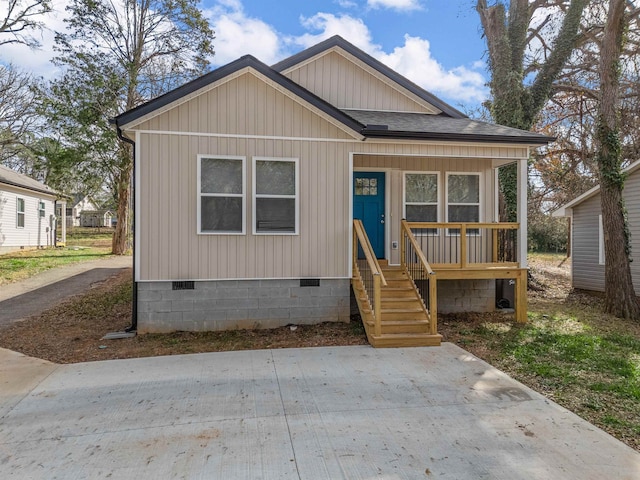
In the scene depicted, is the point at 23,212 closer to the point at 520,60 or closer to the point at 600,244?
the point at 520,60

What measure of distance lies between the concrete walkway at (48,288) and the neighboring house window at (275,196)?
521 cm

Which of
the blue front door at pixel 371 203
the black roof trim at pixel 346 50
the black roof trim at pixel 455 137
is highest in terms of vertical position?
the black roof trim at pixel 346 50

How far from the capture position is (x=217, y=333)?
670cm

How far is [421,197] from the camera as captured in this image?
8.40 metres

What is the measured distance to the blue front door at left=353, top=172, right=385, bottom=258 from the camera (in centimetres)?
826

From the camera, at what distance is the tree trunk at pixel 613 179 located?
360 inches

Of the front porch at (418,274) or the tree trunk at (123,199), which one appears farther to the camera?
the tree trunk at (123,199)

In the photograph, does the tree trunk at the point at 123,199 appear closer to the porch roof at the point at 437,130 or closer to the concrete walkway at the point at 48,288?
the concrete walkway at the point at 48,288

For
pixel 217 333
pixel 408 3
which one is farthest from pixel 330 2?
pixel 217 333

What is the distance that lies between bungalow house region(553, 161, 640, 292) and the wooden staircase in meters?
7.67

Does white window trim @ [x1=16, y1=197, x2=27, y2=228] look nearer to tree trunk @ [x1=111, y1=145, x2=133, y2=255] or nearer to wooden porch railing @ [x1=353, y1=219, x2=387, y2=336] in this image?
tree trunk @ [x1=111, y1=145, x2=133, y2=255]

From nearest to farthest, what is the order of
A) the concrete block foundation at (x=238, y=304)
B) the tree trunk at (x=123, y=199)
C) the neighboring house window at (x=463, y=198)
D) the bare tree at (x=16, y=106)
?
the concrete block foundation at (x=238, y=304), the neighboring house window at (x=463, y=198), the tree trunk at (x=123, y=199), the bare tree at (x=16, y=106)

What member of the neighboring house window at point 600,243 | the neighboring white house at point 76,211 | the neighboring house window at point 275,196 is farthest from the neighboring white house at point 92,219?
the neighboring house window at point 600,243

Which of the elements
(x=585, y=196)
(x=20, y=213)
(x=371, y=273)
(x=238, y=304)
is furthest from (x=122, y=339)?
(x=20, y=213)
